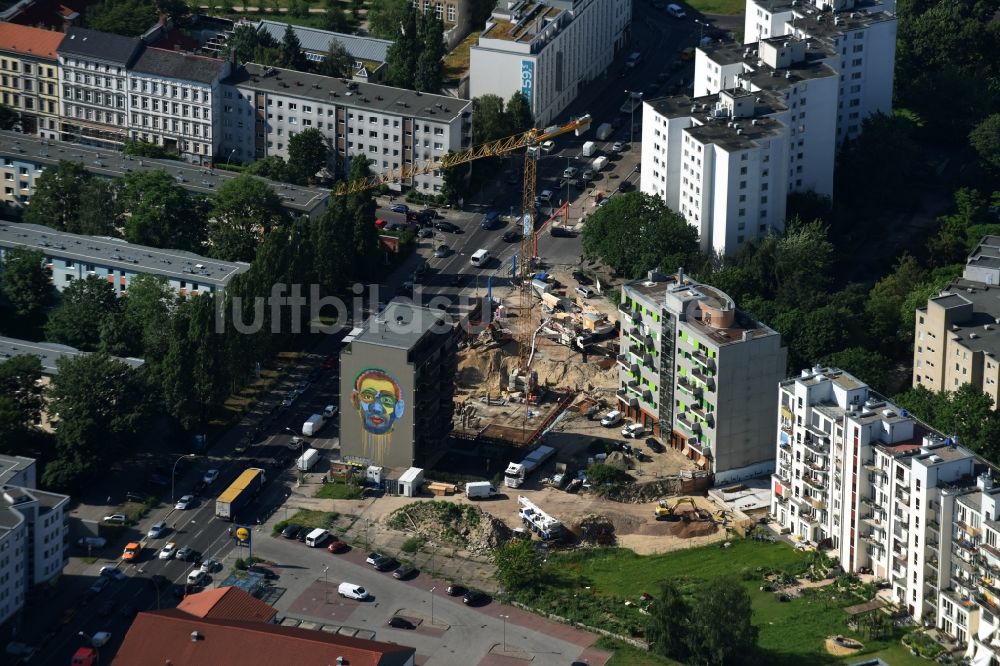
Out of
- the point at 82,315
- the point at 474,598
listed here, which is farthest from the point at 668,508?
the point at 82,315

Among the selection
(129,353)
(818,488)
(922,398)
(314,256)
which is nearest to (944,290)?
(922,398)

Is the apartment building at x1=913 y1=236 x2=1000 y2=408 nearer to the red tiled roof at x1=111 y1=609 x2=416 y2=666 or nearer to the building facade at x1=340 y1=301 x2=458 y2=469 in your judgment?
the building facade at x1=340 y1=301 x2=458 y2=469

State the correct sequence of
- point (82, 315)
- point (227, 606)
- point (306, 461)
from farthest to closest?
point (82, 315), point (306, 461), point (227, 606)

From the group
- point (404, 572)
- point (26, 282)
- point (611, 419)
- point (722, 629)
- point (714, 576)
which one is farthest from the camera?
point (26, 282)

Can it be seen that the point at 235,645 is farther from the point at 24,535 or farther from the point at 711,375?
the point at 711,375

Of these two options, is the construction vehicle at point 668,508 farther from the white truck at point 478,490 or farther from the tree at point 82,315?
the tree at point 82,315

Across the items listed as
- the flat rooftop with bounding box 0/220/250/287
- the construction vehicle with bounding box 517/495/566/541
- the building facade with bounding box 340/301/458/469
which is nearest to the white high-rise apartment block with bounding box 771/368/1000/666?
the construction vehicle with bounding box 517/495/566/541

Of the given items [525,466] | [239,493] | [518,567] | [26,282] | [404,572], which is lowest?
[404,572]
